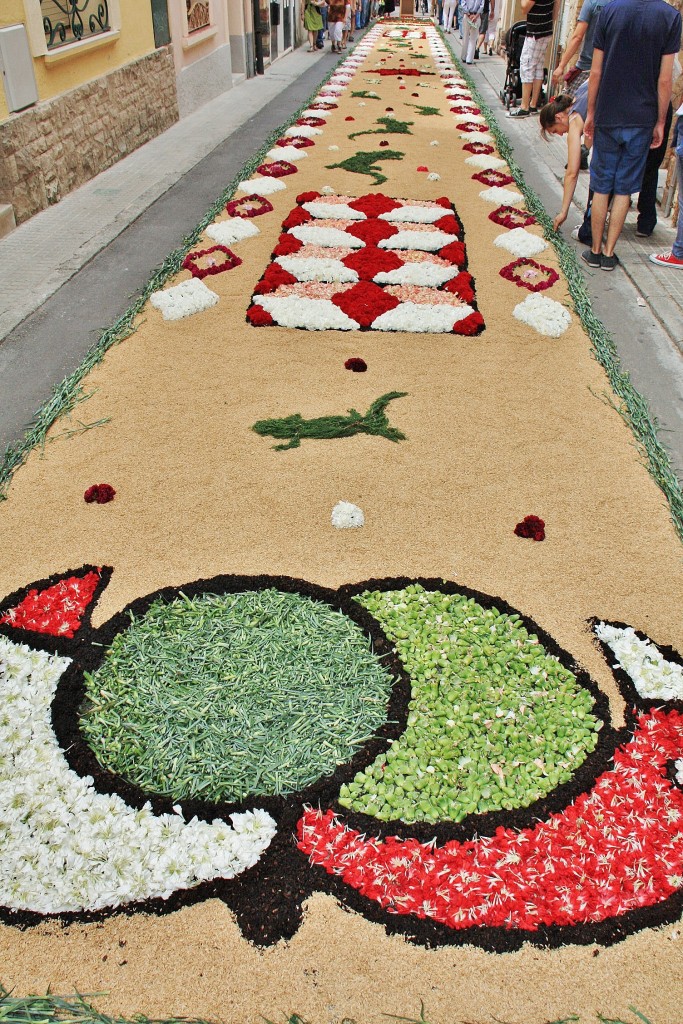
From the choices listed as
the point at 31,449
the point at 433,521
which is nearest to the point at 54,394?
the point at 31,449

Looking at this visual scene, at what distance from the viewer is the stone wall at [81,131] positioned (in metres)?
6.10

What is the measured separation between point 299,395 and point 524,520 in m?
1.41

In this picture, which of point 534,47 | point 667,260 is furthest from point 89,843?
point 534,47

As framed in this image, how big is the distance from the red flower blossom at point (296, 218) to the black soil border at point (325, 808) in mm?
4415

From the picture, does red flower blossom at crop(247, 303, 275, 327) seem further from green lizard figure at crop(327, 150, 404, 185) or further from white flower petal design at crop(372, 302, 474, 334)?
green lizard figure at crop(327, 150, 404, 185)

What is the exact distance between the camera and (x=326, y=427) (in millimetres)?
3537

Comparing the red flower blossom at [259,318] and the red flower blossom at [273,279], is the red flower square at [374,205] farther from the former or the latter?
the red flower blossom at [259,318]

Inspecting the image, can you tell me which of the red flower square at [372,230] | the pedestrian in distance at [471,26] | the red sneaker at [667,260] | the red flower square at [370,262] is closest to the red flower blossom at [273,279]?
the red flower square at [370,262]

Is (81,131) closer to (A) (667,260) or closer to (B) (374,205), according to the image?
(B) (374,205)

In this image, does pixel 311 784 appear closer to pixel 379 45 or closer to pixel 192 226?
pixel 192 226

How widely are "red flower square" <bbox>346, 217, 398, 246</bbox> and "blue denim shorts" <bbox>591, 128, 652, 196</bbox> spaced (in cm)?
159

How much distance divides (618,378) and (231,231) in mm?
3402

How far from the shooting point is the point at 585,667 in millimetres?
2383

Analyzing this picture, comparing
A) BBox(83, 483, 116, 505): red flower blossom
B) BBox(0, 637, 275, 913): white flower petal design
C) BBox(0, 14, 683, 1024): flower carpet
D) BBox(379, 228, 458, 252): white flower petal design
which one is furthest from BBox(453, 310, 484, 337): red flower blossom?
BBox(0, 637, 275, 913): white flower petal design
